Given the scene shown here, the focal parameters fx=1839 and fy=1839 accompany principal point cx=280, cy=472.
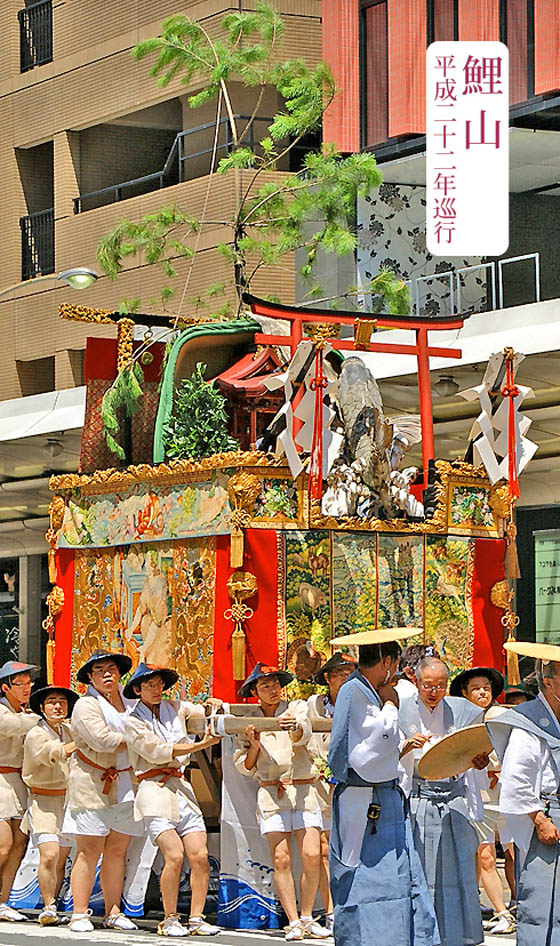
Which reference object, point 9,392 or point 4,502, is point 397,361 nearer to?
point 4,502

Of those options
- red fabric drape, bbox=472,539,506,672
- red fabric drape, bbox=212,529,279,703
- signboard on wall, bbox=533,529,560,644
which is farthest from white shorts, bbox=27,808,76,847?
signboard on wall, bbox=533,529,560,644

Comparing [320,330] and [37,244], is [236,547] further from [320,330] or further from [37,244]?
[37,244]

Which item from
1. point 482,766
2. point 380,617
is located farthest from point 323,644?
point 482,766

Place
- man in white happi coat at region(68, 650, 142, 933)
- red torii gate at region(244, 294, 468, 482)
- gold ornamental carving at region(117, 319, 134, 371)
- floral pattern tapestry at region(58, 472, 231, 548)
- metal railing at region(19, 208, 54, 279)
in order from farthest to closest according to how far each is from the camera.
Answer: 1. metal railing at region(19, 208, 54, 279)
2. gold ornamental carving at region(117, 319, 134, 371)
3. red torii gate at region(244, 294, 468, 482)
4. floral pattern tapestry at region(58, 472, 231, 548)
5. man in white happi coat at region(68, 650, 142, 933)

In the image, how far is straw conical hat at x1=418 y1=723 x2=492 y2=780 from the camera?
8898 millimetres

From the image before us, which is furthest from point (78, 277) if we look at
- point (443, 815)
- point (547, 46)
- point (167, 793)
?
point (443, 815)

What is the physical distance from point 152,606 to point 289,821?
2.66m

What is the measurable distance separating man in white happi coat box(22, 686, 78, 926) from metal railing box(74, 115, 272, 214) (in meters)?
16.2

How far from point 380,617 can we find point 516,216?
553 inches

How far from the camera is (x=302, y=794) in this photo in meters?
12.1

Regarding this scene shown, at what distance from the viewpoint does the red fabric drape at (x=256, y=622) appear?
1314 cm

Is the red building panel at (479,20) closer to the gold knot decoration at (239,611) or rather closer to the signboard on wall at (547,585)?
the signboard on wall at (547,585)

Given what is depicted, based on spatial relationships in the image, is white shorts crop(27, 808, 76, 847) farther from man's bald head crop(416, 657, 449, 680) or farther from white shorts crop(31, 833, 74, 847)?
man's bald head crop(416, 657, 449, 680)

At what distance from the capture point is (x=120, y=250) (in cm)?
1880
